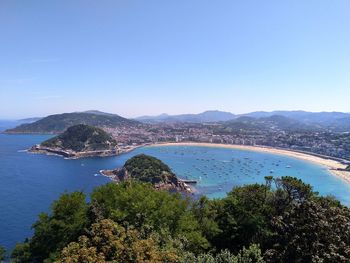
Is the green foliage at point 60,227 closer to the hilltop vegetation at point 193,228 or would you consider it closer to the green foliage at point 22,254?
the hilltop vegetation at point 193,228

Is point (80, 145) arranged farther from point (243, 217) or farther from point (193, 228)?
point (193, 228)

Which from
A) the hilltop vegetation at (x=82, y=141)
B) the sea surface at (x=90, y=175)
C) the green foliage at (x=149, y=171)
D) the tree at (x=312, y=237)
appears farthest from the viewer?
the hilltop vegetation at (x=82, y=141)

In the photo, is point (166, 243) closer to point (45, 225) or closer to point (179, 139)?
point (45, 225)

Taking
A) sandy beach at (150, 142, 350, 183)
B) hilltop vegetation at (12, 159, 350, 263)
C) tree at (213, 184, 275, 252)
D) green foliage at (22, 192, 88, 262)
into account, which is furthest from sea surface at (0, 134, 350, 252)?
tree at (213, 184, 275, 252)

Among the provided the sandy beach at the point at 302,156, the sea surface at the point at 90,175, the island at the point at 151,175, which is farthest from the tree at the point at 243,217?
the sandy beach at the point at 302,156

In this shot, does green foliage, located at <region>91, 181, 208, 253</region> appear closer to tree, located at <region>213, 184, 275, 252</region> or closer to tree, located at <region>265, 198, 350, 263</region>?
tree, located at <region>213, 184, 275, 252</region>

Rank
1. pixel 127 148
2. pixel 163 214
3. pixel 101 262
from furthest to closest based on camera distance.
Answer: pixel 127 148 < pixel 163 214 < pixel 101 262

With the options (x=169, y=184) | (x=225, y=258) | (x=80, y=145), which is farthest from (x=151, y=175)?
(x=225, y=258)

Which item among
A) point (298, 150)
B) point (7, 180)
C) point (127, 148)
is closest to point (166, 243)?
point (7, 180)

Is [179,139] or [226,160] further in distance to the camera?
[179,139]
